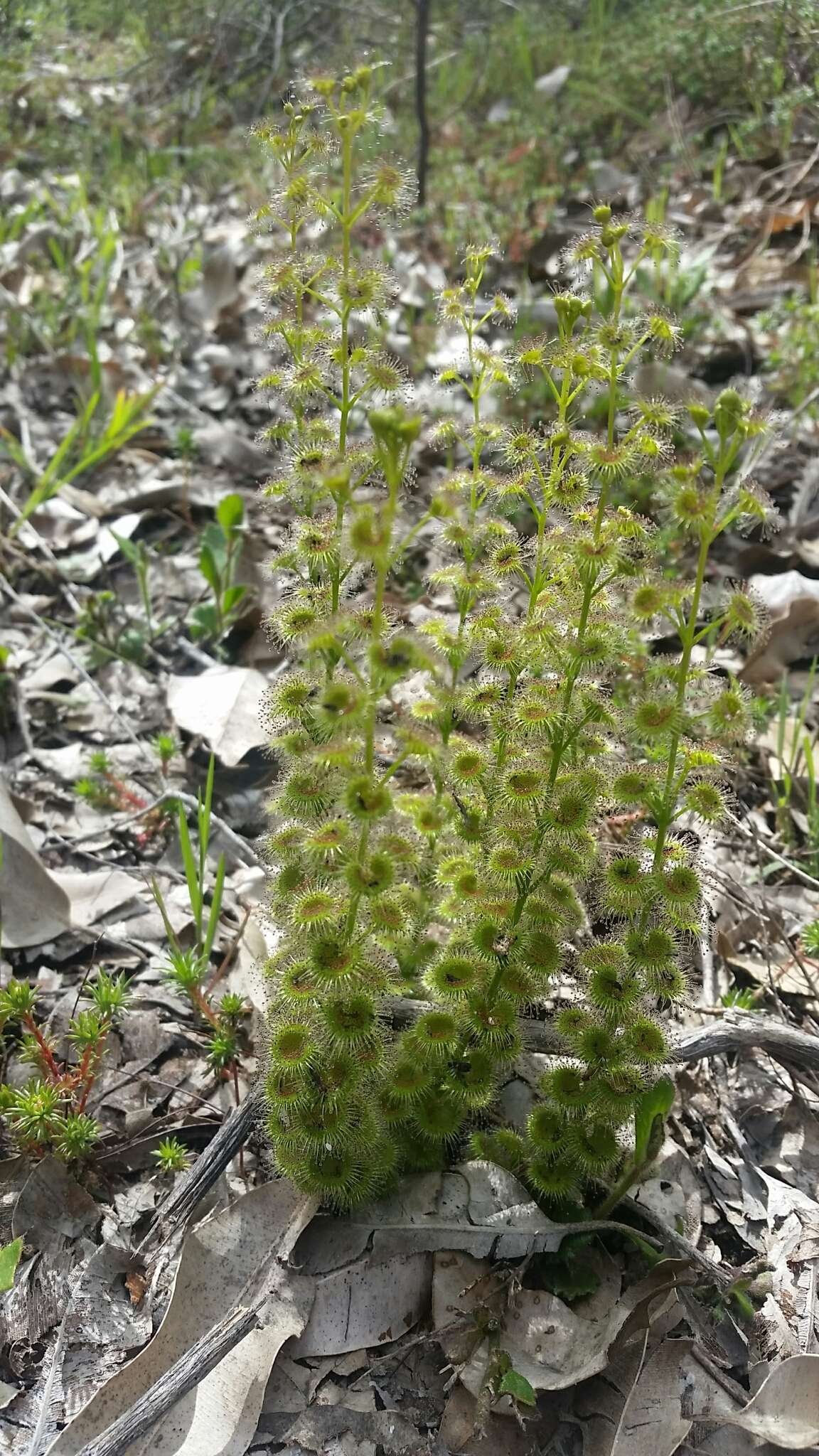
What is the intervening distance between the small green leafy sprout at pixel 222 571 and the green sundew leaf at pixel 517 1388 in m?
2.22

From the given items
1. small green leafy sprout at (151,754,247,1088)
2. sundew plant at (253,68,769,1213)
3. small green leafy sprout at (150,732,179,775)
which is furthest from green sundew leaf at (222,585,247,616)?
sundew plant at (253,68,769,1213)

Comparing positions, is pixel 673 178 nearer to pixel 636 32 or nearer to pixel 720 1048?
pixel 636 32

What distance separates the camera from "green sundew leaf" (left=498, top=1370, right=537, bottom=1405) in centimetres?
158

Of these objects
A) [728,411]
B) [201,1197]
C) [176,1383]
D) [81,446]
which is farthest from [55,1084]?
[81,446]

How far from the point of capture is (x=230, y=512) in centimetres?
318

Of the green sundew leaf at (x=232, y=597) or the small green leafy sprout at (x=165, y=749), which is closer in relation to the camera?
the small green leafy sprout at (x=165, y=749)

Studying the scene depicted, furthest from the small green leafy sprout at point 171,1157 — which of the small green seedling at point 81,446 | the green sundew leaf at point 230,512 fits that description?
the small green seedling at point 81,446

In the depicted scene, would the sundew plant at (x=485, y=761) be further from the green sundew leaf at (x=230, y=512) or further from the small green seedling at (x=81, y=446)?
the small green seedling at (x=81, y=446)

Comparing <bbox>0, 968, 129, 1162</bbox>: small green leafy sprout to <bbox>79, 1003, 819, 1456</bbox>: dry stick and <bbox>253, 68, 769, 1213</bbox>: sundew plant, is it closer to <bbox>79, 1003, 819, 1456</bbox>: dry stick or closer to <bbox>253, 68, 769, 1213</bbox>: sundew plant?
<bbox>79, 1003, 819, 1456</bbox>: dry stick

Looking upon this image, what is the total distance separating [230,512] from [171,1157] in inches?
75.7

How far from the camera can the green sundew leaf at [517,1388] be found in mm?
1584

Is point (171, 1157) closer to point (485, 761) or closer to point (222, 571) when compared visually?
point (485, 761)

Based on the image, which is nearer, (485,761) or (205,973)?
(485,761)

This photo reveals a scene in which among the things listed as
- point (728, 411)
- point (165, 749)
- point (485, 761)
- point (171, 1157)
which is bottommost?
point (171, 1157)
